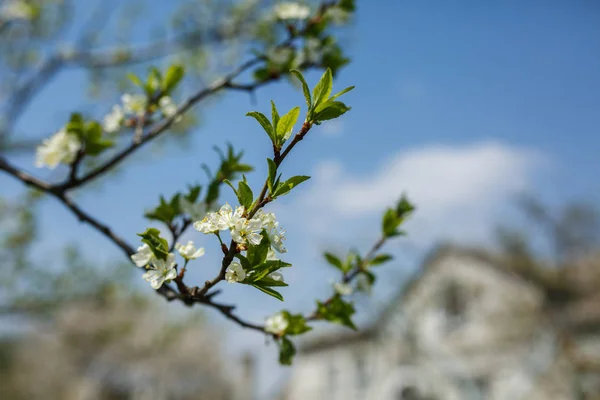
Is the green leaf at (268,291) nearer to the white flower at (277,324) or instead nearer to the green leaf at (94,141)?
the white flower at (277,324)

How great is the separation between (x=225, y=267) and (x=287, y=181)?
0.74 feet

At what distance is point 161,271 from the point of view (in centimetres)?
113

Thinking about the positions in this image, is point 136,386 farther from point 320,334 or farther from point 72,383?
point 320,334

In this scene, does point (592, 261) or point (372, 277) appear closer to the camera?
point (372, 277)

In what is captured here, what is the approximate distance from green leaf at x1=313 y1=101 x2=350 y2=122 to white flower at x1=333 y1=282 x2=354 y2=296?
798 millimetres

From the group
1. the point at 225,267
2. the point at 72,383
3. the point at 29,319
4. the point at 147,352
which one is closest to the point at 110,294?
the point at 29,319

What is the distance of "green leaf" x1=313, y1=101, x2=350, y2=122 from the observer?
1033 mm

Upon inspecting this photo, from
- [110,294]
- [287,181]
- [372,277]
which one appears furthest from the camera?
[110,294]

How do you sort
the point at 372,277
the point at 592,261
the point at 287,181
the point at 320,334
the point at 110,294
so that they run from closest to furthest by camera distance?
the point at 287,181 → the point at 372,277 → the point at 110,294 → the point at 592,261 → the point at 320,334

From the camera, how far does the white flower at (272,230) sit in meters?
0.99

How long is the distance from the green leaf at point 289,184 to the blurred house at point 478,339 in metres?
9.92

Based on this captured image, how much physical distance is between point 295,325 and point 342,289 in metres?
0.27

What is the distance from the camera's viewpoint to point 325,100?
3.40ft

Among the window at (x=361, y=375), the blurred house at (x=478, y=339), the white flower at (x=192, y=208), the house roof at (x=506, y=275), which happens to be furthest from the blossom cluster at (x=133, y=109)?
the window at (x=361, y=375)
